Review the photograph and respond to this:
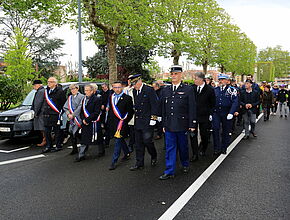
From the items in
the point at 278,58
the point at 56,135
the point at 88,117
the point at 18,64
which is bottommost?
the point at 56,135

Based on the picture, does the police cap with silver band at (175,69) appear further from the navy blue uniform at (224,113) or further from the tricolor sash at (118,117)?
the navy blue uniform at (224,113)

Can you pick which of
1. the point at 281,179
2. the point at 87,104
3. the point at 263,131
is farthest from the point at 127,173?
the point at 263,131

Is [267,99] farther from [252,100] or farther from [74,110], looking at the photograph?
[74,110]

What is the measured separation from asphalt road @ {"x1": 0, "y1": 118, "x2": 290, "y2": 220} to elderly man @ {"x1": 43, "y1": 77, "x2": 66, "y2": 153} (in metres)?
0.75

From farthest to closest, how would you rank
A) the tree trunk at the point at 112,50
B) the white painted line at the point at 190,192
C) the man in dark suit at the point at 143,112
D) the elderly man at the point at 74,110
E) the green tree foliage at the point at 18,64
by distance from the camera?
1. the green tree foliage at the point at 18,64
2. the tree trunk at the point at 112,50
3. the elderly man at the point at 74,110
4. the man in dark suit at the point at 143,112
5. the white painted line at the point at 190,192

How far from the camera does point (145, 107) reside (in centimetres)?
533

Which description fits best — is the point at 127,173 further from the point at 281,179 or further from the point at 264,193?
the point at 281,179

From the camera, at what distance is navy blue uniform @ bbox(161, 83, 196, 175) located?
4.88 meters

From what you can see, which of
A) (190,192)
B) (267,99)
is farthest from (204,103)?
(267,99)

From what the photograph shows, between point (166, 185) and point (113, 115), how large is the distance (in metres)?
1.96

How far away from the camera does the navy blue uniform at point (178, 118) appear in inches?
192

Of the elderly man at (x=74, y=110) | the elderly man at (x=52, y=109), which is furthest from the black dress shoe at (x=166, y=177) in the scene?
the elderly man at (x=52, y=109)

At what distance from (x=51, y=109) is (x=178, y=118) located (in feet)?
12.4

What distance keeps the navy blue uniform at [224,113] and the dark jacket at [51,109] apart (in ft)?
13.5
